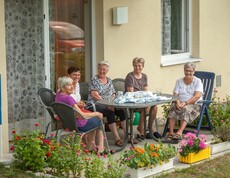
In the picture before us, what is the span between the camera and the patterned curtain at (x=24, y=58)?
31.7ft

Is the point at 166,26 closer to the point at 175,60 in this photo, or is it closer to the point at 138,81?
the point at 175,60

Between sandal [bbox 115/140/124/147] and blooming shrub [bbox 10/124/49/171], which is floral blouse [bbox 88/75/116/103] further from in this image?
blooming shrub [bbox 10/124/49/171]

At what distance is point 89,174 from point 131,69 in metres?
3.97

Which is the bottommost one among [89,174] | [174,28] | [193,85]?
[89,174]

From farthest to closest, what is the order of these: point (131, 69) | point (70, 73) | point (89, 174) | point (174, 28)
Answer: point (174, 28)
point (131, 69)
point (70, 73)
point (89, 174)

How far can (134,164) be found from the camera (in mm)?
7805

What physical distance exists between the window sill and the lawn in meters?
3.39

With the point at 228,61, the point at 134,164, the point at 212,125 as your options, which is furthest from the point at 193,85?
the point at 228,61

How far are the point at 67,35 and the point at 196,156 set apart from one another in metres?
3.04

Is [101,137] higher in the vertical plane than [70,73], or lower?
lower

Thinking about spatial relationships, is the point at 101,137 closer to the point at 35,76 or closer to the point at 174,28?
the point at 35,76

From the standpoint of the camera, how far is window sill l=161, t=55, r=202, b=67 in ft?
39.2

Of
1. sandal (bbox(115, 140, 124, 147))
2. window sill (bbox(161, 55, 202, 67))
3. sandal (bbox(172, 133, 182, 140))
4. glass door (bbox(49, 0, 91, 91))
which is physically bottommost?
sandal (bbox(115, 140, 124, 147))

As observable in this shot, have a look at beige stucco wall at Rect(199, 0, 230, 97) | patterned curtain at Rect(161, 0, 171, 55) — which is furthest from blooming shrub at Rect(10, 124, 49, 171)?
beige stucco wall at Rect(199, 0, 230, 97)
